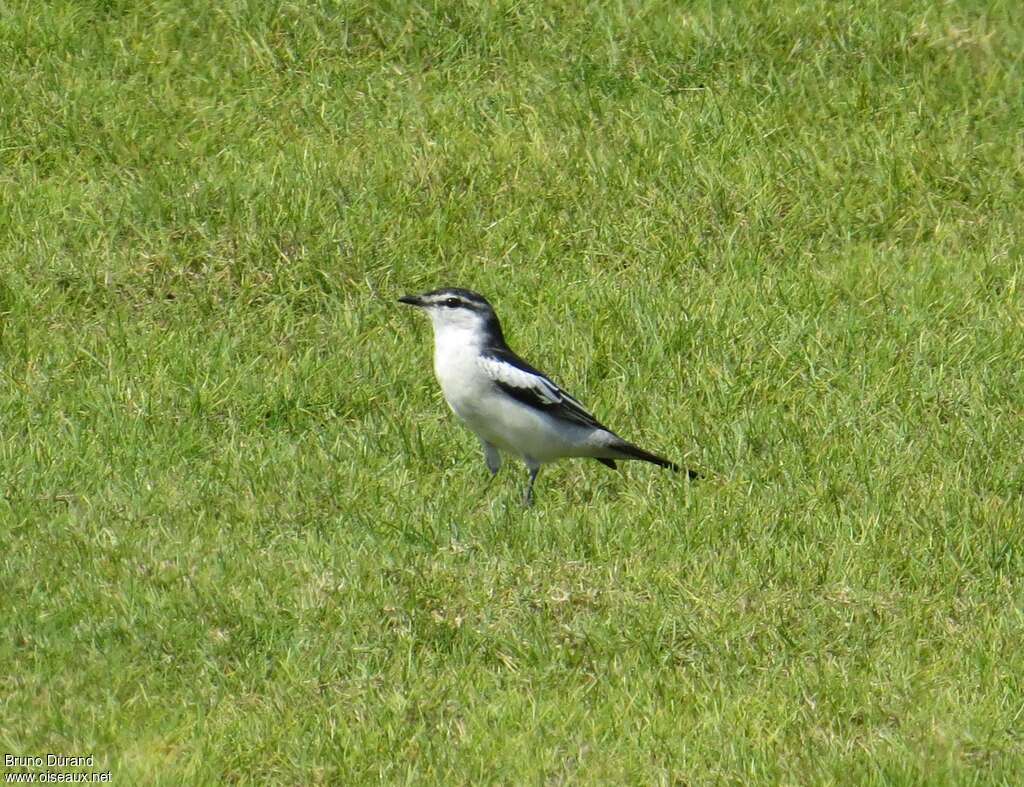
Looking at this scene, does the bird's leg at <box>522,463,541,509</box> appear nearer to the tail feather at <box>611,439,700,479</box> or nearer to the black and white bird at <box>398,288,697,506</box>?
the black and white bird at <box>398,288,697,506</box>

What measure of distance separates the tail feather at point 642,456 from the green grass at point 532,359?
0.47ft

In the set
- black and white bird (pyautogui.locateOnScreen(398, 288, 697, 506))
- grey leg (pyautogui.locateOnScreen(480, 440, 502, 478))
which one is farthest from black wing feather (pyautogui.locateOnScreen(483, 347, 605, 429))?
grey leg (pyautogui.locateOnScreen(480, 440, 502, 478))

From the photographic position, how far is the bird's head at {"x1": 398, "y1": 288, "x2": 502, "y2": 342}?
9062 mm

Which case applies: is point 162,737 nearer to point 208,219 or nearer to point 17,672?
point 17,672

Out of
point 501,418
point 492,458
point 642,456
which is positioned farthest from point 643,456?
point 492,458

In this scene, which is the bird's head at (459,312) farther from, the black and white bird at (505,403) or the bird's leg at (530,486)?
the bird's leg at (530,486)

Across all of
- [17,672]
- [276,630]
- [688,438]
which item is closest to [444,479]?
[688,438]

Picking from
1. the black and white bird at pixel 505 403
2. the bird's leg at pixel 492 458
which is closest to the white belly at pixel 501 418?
the black and white bird at pixel 505 403

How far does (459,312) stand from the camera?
9125mm

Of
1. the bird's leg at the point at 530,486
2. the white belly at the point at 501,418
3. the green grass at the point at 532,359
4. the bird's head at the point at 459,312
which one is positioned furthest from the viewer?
the bird's head at the point at 459,312

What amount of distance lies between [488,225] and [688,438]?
3.08 m

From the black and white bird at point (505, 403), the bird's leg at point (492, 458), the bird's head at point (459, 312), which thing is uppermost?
the bird's head at point (459, 312)

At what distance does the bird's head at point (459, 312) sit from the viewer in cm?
906

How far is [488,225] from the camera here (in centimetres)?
1170
